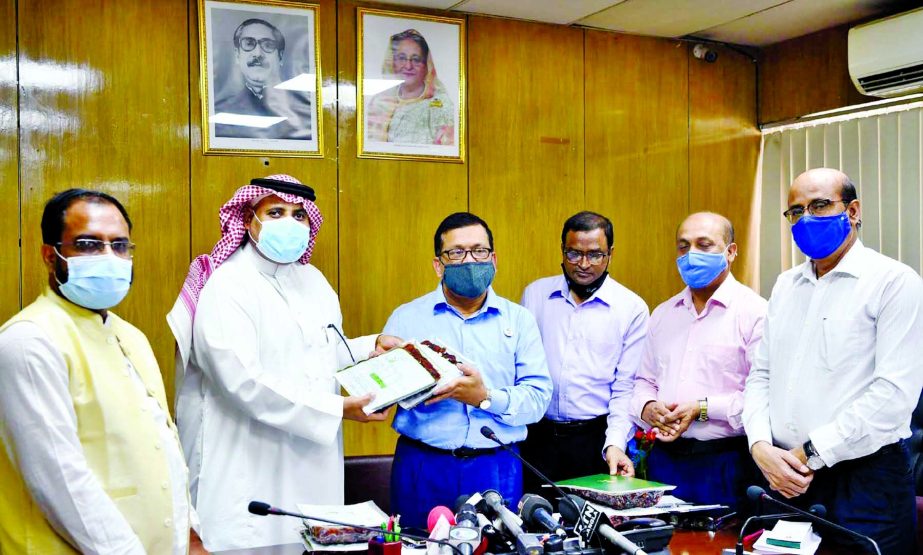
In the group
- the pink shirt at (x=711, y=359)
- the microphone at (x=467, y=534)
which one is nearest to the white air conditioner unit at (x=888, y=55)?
the pink shirt at (x=711, y=359)

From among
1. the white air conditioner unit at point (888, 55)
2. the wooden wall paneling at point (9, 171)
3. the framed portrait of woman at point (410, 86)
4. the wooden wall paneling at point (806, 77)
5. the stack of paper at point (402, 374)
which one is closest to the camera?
the stack of paper at point (402, 374)

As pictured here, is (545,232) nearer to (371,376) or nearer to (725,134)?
(725,134)

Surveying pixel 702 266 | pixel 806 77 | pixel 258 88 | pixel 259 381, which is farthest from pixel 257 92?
pixel 806 77

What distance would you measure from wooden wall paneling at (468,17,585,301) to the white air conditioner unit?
5.09ft

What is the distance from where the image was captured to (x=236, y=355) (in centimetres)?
292

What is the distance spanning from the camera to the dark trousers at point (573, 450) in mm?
3666

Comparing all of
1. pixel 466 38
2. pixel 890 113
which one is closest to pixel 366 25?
pixel 466 38

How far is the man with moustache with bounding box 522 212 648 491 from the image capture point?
3680mm

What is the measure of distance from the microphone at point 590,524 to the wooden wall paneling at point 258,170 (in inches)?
93.7

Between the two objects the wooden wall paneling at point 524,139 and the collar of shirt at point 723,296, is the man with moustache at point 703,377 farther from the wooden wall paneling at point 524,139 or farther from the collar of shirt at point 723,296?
the wooden wall paneling at point 524,139

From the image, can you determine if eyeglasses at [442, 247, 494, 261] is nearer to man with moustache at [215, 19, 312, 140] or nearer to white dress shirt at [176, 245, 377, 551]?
white dress shirt at [176, 245, 377, 551]

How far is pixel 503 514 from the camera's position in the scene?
2.30m

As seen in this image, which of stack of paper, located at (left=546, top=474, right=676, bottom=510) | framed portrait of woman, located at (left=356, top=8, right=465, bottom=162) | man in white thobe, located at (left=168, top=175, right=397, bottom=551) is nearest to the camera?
stack of paper, located at (left=546, top=474, right=676, bottom=510)

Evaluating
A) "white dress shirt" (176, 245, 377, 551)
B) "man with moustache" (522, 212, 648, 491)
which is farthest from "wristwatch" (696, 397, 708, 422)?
"white dress shirt" (176, 245, 377, 551)
